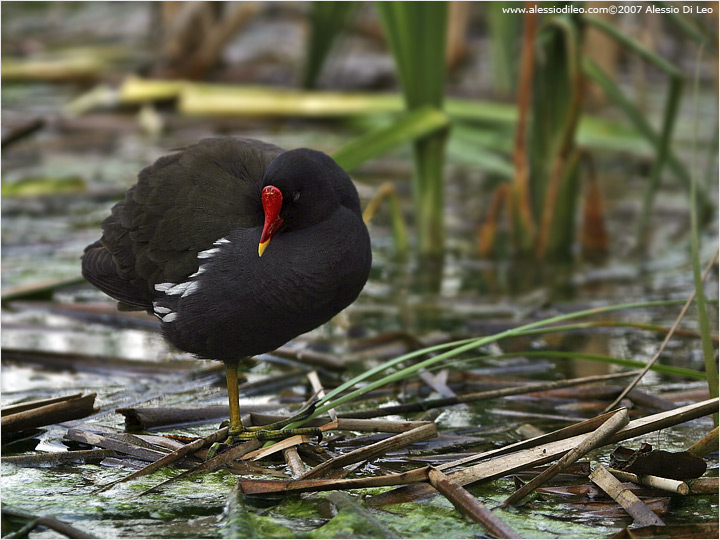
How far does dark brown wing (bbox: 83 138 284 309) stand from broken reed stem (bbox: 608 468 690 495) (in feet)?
3.64

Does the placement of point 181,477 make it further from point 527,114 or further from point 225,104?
point 225,104

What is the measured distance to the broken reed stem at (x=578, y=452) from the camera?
2.15 meters

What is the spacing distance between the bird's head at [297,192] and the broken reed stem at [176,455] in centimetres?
50

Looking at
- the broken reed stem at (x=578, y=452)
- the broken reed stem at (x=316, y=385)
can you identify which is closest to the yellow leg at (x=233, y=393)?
the broken reed stem at (x=316, y=385)

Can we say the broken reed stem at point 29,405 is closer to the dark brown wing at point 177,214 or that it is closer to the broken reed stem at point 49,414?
the broken reed stem at point 49,414

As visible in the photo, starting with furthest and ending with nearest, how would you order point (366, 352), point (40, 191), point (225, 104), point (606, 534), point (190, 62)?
point (190, 62)
point (225, 104)
point (40, 191)
point (366, 352)
point (606, 534)

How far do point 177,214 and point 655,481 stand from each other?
4.65 ft

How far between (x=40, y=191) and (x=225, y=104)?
6.19 feet

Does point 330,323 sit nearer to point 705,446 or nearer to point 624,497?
point 705,446

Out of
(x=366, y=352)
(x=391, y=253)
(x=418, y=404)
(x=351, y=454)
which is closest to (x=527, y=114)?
(x=391, y=253)

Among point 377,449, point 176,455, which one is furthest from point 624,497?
point 176,455

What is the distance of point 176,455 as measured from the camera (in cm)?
237

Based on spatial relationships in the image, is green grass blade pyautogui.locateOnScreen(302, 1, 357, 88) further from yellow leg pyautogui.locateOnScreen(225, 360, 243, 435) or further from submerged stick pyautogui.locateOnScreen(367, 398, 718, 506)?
submerged stick pyautogui.locateOnScreen(367, 398, 718, 506)

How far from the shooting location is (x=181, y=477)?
7.63 ft
